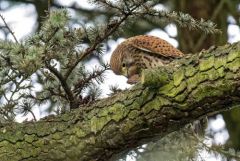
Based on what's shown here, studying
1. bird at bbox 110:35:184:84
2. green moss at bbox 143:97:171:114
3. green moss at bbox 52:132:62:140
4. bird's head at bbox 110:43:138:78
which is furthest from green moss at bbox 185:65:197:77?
bird's head at bbox 110:43:138:78

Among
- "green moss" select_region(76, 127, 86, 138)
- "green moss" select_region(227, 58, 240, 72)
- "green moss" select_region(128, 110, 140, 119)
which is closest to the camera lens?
"green moss" select_region(227, 58, 240, 72)

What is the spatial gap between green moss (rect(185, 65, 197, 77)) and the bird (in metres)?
0.92

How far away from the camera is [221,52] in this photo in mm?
2094

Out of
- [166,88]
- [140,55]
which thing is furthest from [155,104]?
[140,55]

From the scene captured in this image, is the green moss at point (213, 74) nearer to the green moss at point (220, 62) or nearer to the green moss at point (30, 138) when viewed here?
the green moss at point (220, 62)

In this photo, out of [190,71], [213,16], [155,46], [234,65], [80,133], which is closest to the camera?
[234,65]

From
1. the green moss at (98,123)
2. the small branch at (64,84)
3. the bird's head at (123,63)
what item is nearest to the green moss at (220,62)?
the green moss at (98,123)

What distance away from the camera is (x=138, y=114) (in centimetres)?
224

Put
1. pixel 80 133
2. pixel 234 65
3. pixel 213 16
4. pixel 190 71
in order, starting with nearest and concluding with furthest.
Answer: pixel 234 65
pixel 190 71
pixel 80 133
pixel 213 16

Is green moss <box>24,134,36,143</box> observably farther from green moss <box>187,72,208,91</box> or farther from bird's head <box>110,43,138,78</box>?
bird's head <box>110,43,138,78</box>

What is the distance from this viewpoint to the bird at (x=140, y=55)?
10.4ft

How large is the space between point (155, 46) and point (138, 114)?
1.04 metres

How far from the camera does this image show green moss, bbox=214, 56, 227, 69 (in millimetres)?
2068

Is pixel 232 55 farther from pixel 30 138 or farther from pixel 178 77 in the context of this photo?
pixel 30 138
